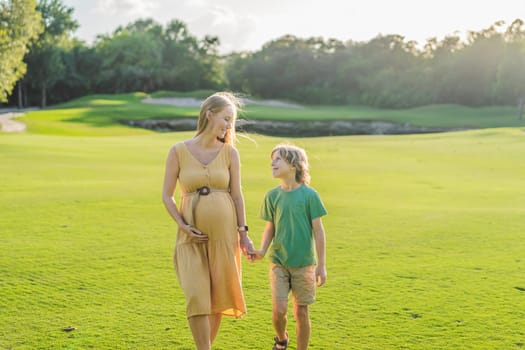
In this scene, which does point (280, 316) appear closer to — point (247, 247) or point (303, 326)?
point (303, 326)

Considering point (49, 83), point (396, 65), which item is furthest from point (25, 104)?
point (396, 65)

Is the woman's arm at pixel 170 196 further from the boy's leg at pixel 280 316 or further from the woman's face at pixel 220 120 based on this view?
the boy's leg at pixel 280 316

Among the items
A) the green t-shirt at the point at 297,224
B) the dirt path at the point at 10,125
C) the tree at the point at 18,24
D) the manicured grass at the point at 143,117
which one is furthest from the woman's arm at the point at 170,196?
the tree at the point at 18,24

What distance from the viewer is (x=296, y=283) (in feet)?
15.8

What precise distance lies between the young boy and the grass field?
57 centimetres

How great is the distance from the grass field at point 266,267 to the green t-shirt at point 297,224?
0.92 meters

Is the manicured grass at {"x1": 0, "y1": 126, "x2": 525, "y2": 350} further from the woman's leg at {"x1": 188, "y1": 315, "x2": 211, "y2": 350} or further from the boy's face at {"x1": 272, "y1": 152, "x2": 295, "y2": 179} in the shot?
the boy's face at {"x1": 272, "y1": 152, "x2": 295, "y2": 179}

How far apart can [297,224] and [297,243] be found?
15cm

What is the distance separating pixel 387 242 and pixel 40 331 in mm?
5345

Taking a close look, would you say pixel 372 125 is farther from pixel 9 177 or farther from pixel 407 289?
pixel 407 289

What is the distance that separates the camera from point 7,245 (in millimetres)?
8359

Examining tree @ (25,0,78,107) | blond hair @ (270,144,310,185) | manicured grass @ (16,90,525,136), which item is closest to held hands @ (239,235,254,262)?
blond hair @ (270,144,310,185)

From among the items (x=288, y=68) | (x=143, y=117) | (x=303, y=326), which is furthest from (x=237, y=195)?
(x=288, y=68)

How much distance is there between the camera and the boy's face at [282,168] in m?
4.80
